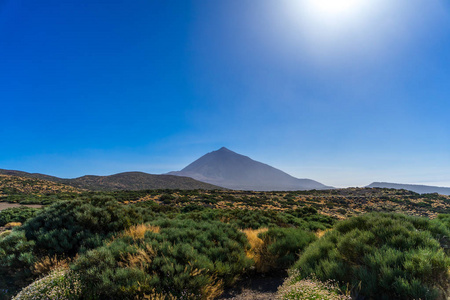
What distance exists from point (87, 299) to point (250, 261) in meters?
4.07

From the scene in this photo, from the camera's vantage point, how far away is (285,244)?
662cm

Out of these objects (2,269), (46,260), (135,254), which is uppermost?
(135,254)

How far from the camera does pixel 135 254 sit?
4863 mm

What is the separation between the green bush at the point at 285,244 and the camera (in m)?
6.11

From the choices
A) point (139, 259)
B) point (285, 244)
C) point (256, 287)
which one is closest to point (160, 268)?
point (139, 259)

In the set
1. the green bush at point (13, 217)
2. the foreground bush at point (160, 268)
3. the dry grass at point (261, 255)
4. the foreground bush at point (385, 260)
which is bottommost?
the green bush at point (13, 217)

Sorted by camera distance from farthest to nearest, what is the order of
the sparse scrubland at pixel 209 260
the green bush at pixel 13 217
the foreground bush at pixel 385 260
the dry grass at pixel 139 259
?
the green bush at pixel 13 217 → the dry grass at pixel 139 259 → the sparse scrubland at pixel 209 260 → the foreground bush at pixel 385 260

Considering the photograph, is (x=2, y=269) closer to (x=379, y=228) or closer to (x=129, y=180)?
(x=379, y=228)

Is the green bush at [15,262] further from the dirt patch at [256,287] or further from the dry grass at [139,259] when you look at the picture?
the dirt patch at [256,287]

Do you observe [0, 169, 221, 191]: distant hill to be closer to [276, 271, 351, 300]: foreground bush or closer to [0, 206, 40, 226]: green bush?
[0, 206, 40, 226]: green bush

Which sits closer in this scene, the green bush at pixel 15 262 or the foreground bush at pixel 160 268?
the foreground bush at pixel 160 268

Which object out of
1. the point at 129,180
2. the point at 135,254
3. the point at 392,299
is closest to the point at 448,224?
the point at 392,299

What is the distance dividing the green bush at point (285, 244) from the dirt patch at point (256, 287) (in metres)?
0.41

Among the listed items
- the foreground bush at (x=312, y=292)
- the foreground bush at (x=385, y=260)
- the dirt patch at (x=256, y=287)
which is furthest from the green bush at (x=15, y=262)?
the foreground bush at (x=385, y=260)
